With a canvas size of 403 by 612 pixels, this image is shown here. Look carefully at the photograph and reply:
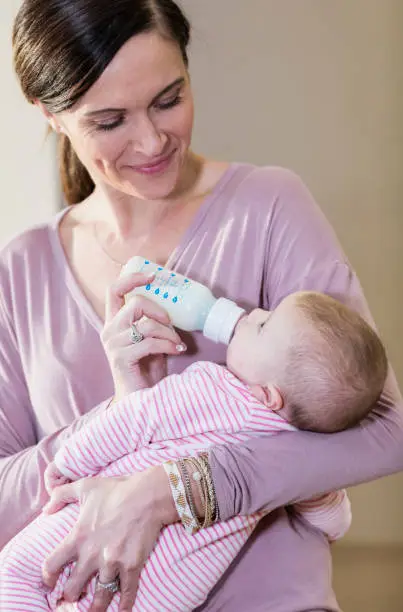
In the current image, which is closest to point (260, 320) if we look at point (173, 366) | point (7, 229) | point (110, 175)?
point (173, 366)

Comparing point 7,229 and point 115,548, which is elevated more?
point 7,229

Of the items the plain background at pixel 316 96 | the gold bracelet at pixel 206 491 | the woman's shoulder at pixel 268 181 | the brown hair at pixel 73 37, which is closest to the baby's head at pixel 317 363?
the gold bracelet at pixel 206 491

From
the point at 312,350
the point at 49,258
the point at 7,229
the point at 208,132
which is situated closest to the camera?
the point at 312,350

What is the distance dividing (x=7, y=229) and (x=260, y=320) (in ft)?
3.22

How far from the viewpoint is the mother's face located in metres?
1.40

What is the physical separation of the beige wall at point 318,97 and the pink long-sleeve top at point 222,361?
75cm

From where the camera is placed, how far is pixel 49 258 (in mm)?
1705

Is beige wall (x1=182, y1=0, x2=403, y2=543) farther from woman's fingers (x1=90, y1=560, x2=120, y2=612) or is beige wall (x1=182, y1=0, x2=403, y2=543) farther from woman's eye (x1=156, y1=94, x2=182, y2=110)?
woman's fingers (x1=90, y1=560, x2=120, y2=612)

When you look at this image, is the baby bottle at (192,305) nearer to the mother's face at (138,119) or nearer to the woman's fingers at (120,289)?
the woman's fingers at (120,289)

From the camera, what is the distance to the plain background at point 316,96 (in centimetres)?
229

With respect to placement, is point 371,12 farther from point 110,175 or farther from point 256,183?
point 110,175

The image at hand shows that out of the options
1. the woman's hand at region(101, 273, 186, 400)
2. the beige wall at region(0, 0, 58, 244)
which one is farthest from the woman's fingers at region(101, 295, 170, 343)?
the beige wall at region(0, 0, 58, 244)

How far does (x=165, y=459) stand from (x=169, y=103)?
0.55 meters

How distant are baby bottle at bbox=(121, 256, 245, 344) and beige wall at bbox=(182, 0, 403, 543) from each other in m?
1.00
